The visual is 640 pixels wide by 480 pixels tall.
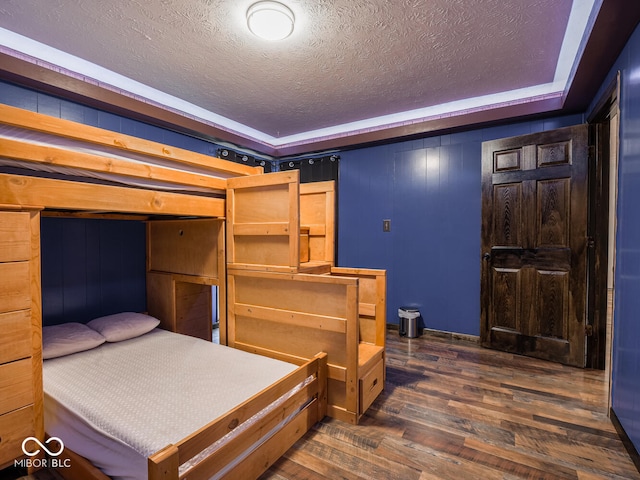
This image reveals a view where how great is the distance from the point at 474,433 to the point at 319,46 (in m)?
2.60

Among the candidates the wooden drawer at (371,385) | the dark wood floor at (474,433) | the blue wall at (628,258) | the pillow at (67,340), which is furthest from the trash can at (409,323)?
the pillow at (67,340)

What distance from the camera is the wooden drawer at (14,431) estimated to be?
1366mm

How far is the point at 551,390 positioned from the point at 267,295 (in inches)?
83.1

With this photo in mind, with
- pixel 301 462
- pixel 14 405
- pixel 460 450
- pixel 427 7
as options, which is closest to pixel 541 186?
pixel 427 7

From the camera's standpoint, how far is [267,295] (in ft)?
7.20

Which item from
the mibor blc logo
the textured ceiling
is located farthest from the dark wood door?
the mibor blc logo

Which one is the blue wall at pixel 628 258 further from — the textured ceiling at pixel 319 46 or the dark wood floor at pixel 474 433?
the textured ceiling at pixel 319 46

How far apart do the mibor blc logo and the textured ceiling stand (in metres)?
2.26

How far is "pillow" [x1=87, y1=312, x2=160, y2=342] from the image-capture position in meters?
2.25

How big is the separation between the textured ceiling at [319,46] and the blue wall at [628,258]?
1.91 ft

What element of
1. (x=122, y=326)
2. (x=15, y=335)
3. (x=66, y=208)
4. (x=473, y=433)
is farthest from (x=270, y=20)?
(x=473, y=433)

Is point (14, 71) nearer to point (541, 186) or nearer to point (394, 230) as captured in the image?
point (394, 230)

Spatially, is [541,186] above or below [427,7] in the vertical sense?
below

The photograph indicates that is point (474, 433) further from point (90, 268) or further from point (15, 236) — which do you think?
point (90, 268)
